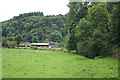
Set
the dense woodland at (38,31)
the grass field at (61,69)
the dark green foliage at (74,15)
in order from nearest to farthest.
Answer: the grass field at (61,69), the dark green foliage at (74,15), the dense woodland at (38,31)

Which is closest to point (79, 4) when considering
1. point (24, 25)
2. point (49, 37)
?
point (49, 37)

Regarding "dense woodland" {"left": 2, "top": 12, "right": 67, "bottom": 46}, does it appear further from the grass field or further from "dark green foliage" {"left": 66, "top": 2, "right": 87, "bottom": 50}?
the grass field

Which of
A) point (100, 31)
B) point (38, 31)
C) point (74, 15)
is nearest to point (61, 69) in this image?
point (100, 31)

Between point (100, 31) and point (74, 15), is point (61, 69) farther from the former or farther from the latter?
point (74, 15)

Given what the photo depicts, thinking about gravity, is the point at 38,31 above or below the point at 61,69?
above

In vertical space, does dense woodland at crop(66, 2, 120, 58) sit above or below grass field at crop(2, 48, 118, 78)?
above

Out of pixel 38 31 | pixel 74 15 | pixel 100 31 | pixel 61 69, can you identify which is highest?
pixel 74 15

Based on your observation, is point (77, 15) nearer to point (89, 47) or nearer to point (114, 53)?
point (89, 47)

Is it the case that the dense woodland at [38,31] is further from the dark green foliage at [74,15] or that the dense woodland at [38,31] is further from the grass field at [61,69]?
the grass field at [61,69]

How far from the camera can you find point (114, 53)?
74.7 ft

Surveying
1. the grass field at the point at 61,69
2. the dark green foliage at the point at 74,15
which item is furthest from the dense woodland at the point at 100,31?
the dark green foliage at the point at 74,15

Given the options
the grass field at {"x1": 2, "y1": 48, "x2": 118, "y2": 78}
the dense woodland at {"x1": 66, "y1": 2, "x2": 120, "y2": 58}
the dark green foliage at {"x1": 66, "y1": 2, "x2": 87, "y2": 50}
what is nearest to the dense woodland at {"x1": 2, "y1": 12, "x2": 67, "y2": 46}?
the dark green foliage at {"x1": 66, "y1": 2, "x2": 87, "y2": 50}

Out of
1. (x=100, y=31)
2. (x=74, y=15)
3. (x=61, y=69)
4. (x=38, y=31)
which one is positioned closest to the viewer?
(x=61, y=69)

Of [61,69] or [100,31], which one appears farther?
[100,31]
